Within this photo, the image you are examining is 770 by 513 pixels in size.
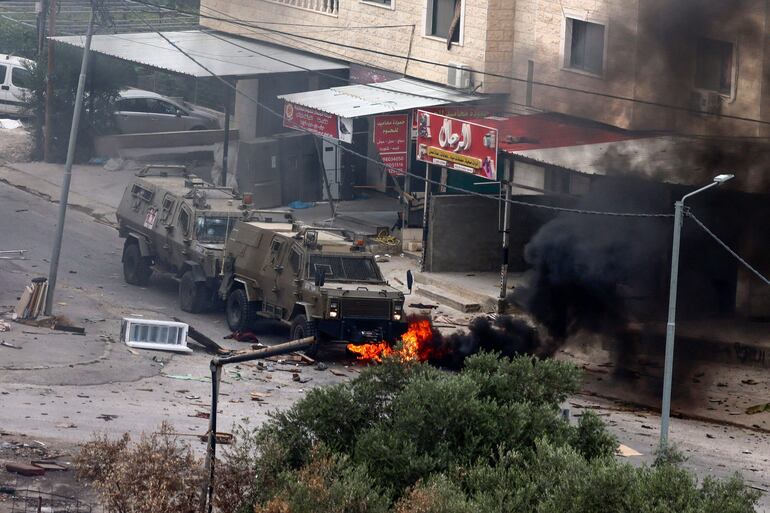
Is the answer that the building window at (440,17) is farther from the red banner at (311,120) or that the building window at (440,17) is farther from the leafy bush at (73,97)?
the leafy bush at (73,97)

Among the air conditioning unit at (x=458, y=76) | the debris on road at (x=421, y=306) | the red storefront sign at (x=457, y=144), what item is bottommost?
the debris on road at (x=421, y=306)

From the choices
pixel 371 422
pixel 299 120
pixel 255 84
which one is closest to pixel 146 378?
pixel 371 422

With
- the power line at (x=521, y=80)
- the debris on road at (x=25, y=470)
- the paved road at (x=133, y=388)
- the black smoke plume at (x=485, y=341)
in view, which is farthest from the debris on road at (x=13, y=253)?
the debris on road at (x=25, y=470)

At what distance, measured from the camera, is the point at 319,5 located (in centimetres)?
3200

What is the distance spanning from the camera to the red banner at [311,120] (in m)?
27.8

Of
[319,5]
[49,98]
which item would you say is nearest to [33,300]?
[49,98]

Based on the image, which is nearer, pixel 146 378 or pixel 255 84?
pixel 146 378

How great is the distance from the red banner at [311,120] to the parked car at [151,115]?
6971 millimetres

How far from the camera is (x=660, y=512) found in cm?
1019

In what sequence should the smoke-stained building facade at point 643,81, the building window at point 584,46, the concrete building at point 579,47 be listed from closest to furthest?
the smoke-stained building facade at point 643,81 < the concrete building at point 579,47 < the building window at point 584,46

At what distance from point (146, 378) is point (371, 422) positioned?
6931mm

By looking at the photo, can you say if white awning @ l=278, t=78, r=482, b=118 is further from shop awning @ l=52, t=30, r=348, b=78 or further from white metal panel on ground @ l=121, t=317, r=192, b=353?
white metal panel on ground @ l=121, t=317, r=192, b=353

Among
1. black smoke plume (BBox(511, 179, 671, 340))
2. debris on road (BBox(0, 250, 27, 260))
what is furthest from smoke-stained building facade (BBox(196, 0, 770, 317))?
debris on road (BBox(0, 250, 27, 260))

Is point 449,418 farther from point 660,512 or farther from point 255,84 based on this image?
point 255,84
